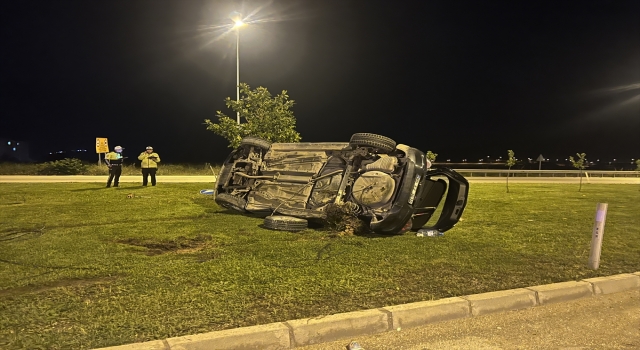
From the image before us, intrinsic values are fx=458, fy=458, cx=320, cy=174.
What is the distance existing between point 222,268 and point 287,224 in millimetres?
2605

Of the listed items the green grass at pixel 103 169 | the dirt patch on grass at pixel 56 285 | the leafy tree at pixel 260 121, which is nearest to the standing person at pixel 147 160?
the leafy tree at pixel 260 121

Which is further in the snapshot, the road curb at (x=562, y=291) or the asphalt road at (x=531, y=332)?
the road curb at (x=562, y=291)

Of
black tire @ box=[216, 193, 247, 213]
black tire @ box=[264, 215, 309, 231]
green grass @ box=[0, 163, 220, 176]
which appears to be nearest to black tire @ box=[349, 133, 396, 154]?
black tire @ box=[264, 215, 309, 231]

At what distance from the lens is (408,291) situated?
15.5 feet

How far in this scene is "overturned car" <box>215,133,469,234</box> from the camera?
24.7 ft

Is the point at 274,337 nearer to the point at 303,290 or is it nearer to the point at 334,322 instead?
the point at 334,322

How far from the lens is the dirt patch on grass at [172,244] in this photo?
6.50 m

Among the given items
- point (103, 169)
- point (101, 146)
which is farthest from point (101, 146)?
point (103, 169)

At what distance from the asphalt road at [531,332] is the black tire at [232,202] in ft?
20.1

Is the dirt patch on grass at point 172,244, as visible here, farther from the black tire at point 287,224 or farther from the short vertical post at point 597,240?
the short vertical post at point 597,240

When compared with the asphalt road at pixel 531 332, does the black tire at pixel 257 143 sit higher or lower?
higher

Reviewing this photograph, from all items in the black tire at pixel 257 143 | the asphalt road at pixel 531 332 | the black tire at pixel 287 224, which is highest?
the black tire at pixel 257 143

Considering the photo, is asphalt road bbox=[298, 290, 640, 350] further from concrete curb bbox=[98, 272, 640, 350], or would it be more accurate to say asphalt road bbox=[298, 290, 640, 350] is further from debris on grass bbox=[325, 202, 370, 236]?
debris on grass bbox=[325, 202, 370, 236]

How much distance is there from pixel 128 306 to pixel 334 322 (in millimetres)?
1822
